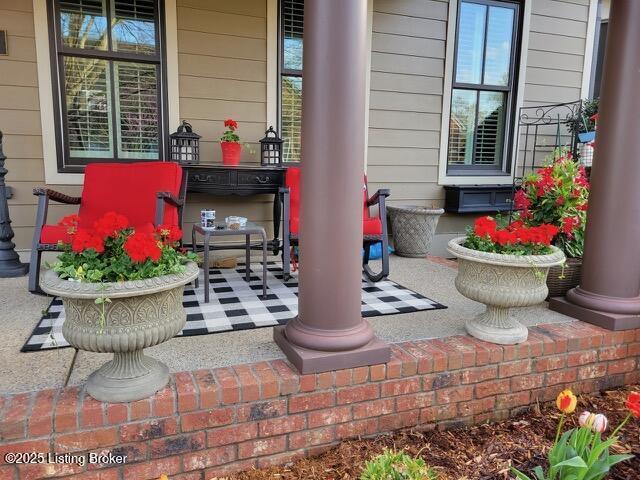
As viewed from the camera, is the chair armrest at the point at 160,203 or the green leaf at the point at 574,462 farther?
the chair armrest at the point at 160,203

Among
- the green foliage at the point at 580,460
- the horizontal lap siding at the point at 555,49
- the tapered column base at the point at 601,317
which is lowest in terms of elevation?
the green foliage at the point at 580,460

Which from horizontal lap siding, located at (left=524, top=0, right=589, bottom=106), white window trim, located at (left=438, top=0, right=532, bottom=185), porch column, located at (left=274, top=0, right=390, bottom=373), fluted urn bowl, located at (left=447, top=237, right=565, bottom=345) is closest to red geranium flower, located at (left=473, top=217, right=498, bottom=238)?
fluted urn bowl, located at (left=447, top=237, right=565, bottom=345)

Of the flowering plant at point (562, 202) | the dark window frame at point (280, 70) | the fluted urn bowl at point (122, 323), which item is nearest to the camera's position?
the fluted urn bowl at point (122, 323)

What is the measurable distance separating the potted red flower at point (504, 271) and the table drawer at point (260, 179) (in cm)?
197

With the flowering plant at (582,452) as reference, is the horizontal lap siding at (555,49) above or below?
above

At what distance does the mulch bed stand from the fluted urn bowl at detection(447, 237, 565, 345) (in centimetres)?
37

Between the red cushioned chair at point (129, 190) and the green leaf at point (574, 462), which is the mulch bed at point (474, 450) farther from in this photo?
the red cushioned chair at point (129, 190)

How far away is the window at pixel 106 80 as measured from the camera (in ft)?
12.0

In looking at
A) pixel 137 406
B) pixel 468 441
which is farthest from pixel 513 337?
pixel 137 406

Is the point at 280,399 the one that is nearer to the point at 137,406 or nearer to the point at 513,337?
the point at 137,406

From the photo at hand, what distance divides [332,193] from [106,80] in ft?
9.46

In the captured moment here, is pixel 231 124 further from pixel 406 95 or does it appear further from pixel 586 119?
pixel 586 119

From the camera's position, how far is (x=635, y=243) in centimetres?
243

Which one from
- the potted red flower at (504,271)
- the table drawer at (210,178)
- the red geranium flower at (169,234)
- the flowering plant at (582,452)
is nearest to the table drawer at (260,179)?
the table drawer at (210,178)
